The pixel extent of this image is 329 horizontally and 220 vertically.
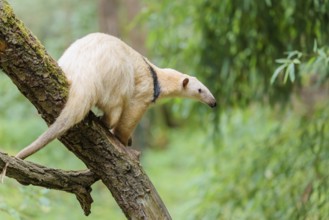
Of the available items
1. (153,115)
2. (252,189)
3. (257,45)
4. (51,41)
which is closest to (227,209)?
(252,189)

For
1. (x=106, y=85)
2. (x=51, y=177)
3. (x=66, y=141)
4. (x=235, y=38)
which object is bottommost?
(x=51, y=177)

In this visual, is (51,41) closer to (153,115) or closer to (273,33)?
(153,115)

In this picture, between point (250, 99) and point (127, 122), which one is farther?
point (250, 99)

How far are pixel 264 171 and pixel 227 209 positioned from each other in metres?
0.46

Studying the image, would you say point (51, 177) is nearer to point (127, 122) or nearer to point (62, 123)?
point (62, 123)

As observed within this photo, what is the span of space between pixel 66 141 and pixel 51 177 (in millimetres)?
188

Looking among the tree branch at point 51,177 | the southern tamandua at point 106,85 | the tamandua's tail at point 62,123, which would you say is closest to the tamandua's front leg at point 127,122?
the southern tamandua at point 106,85

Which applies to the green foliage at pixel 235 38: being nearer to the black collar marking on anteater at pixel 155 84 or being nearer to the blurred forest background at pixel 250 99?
the blurred forest background at pixel 250 99

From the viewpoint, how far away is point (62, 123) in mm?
2859

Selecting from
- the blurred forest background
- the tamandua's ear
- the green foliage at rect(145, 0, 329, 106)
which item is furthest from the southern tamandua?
the green foliage at rect(145, 0, 329, 106)

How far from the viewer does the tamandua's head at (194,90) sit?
13.3 feet

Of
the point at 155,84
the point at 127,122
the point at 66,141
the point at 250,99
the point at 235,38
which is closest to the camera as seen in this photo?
the point at 66,141

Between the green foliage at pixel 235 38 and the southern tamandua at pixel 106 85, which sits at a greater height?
the green foliage at pixel 235 38

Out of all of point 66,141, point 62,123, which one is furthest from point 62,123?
point 66,141
